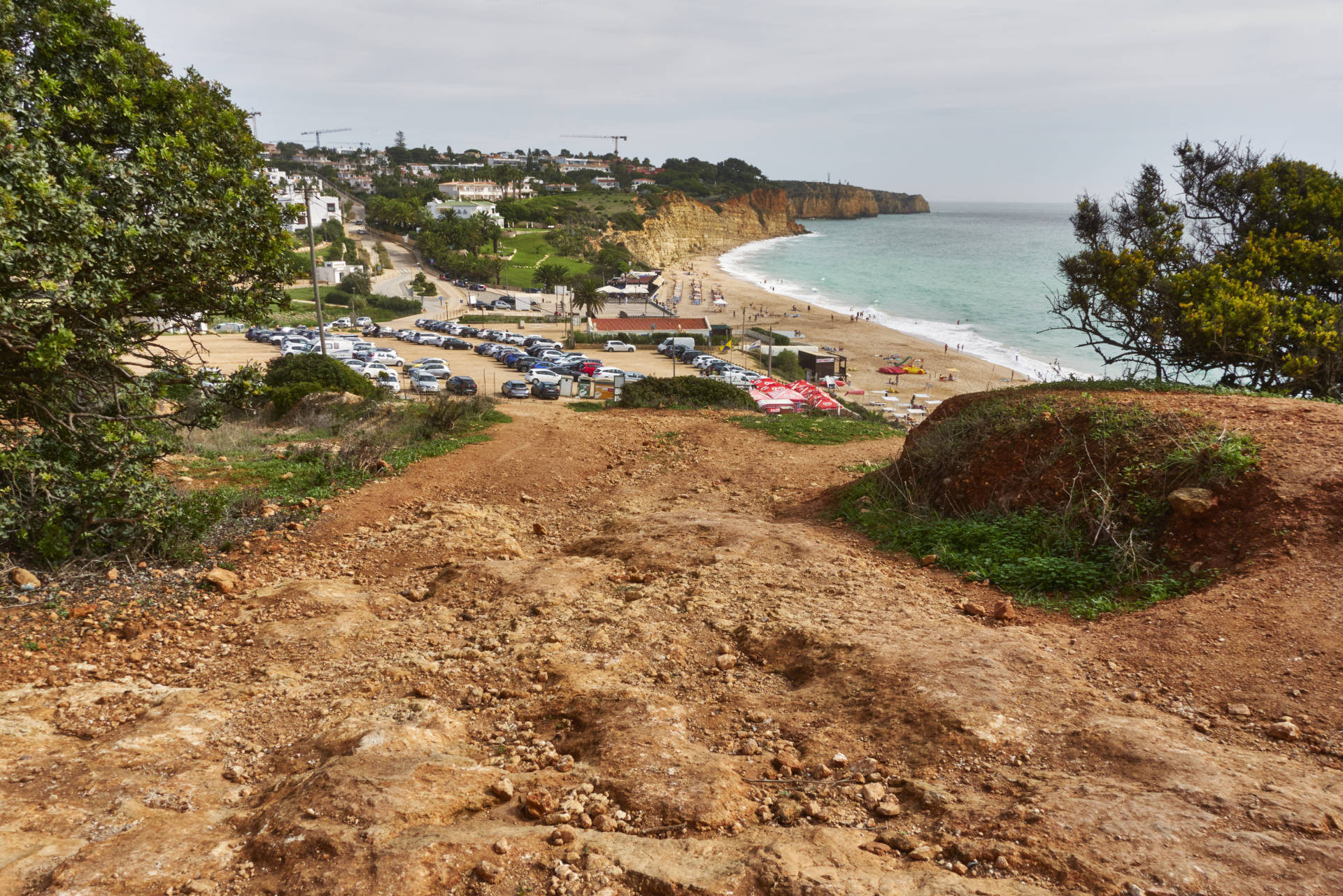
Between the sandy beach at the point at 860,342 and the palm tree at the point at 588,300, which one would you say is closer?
the sandy beach at the point at 860,342

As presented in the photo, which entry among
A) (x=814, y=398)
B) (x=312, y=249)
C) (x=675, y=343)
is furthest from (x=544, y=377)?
(x=675, y=343)

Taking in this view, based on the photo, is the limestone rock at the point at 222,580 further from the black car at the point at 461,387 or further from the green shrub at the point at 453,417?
the black car at the point at 461,387

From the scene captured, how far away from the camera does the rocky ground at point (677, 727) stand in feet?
12.4

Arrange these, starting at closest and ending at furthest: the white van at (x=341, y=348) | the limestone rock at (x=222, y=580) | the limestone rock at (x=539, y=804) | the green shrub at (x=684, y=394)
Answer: the limestone rock at (x=539, y=804) → the limestone rock at (x=222, y=580) → the green shrub at (x=684, y=394) → the white van at (x=341, y=348)

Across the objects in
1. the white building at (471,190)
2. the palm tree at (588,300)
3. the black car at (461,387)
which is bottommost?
the black car at (461,387)

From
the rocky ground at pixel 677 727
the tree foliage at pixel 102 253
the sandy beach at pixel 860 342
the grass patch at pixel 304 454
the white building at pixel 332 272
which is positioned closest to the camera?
the rocky ground at pixel 677 727

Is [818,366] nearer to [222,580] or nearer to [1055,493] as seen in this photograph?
[1055,493]

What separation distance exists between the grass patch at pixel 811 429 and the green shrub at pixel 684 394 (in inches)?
110

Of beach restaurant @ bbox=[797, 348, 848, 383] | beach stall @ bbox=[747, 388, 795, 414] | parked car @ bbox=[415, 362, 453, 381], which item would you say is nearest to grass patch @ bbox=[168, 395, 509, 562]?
beach stall @ bbox=[747, 388, 795, 414]

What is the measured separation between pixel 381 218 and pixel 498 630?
110 m

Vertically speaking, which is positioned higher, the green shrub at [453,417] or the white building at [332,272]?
the white building at [332,272]

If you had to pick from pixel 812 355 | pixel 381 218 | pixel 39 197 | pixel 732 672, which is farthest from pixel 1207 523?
pixel 381 218

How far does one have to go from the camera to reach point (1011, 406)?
10.3 metres

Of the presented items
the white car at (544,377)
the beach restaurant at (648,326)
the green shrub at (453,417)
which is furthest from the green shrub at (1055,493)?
the beach restaurant at (648,326)
